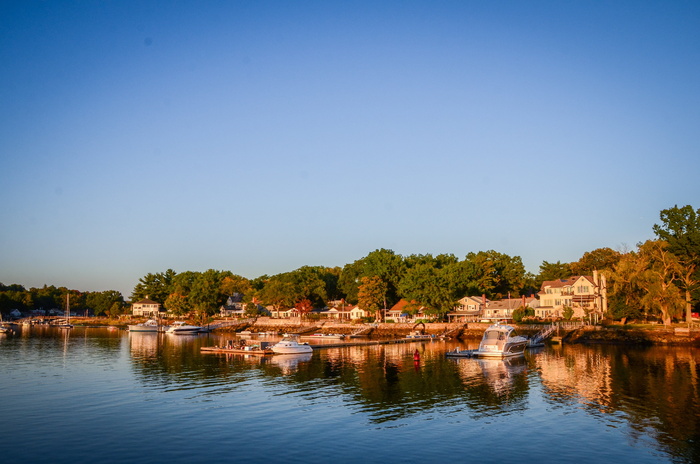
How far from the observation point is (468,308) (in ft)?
413

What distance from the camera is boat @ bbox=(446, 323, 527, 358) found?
69.9m

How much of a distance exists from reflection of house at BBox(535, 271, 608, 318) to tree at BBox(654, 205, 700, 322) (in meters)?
16.8

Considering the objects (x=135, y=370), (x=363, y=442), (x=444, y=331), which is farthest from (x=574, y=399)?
(x=444, y=331)

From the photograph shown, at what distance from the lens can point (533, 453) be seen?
87.1 feet

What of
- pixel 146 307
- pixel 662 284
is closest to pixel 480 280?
pixel 662 284

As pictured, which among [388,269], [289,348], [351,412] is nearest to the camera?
[351,412]

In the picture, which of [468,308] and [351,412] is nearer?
[351,412]

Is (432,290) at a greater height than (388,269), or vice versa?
(388,269)

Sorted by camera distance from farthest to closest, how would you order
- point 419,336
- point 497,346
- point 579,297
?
point 579,297 < point 419,336 < point 497,346

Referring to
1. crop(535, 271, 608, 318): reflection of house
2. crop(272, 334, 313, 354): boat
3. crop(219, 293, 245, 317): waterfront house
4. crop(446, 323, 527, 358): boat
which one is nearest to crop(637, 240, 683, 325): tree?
crop(535, 271, 608, 318): reflection of house

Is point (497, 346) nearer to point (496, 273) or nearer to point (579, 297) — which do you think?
point (579, 297)

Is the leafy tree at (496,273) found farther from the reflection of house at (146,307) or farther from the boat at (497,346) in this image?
the reflection of house at (146,307)

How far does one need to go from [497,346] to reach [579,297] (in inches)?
1942

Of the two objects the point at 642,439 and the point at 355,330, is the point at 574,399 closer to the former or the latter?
the point at 642,439
